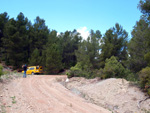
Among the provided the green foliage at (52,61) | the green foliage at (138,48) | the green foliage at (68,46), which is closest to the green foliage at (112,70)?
the green foliage at (138,48)

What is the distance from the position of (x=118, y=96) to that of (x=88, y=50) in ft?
63.9

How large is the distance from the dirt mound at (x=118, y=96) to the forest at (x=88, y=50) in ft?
3.32

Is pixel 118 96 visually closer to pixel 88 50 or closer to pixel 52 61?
pixel 88 50

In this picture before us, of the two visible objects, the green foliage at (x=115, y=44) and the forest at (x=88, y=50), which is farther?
the green foliage at (x=115, y=44)

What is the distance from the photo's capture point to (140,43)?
1442 cm

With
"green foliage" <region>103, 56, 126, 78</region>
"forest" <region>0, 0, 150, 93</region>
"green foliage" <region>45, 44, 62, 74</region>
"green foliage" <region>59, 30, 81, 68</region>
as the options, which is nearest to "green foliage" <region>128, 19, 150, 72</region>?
"forest" <region>0, 0, 150, 93</region>

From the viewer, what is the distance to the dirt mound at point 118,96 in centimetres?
803

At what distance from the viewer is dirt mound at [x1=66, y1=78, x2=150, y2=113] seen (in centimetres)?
803

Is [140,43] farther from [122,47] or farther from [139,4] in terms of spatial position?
[122,47]

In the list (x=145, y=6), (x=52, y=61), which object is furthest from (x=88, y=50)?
(x=145, y=6)

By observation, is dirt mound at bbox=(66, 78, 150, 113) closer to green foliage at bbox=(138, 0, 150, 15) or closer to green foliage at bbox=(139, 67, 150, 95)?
green foliage at bbox=(139, 67, 150, 95)

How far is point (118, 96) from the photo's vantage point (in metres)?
9.48

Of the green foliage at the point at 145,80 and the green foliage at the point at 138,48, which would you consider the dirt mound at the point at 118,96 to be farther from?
the green foliage at the point at 138,48

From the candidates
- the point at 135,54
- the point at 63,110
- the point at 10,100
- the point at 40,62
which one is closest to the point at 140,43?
the point at 135,54
